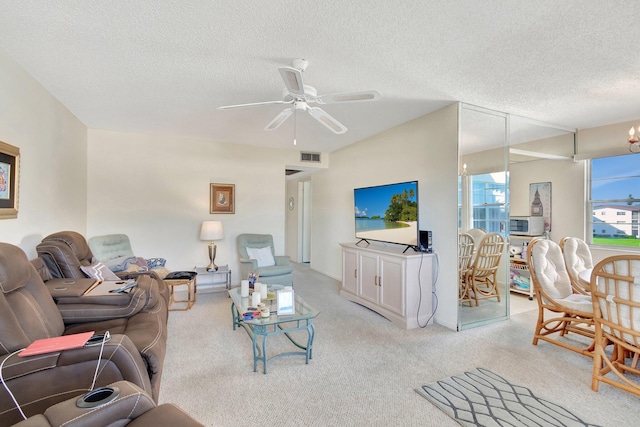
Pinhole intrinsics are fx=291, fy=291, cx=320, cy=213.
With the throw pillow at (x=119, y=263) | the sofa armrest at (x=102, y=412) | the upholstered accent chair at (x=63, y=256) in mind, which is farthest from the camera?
the throw pillow at (x=119, y=263)

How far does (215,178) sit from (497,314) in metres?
4.63

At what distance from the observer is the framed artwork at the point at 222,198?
16.5ft

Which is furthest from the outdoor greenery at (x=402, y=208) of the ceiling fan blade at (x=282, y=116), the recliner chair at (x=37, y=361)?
the recliner chair at (x=37, y=361)

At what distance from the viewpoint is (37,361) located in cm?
127

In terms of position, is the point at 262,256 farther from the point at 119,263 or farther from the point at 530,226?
the point at 530,226

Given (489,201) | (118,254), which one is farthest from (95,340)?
(489,201)

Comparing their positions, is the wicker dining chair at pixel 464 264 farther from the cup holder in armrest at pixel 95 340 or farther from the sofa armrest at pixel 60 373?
the cup holder in armrest at pixel 95 340

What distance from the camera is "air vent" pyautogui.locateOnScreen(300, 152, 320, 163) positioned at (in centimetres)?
575

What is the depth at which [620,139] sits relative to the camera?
383 centimetres

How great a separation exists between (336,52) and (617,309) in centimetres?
272

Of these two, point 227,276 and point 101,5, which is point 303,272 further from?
point 101,5

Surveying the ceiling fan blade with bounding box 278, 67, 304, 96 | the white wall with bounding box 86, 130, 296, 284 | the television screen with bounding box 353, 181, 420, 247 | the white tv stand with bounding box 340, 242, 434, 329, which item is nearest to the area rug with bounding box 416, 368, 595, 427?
the white tv stand with bounding box 340, 242, 434, 329

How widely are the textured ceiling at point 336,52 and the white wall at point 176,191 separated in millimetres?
1103

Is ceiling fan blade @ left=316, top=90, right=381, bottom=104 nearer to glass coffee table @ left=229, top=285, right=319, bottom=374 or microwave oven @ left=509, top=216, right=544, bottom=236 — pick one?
glass coffee table @ left=229, top=285, right=319, bottom=374
